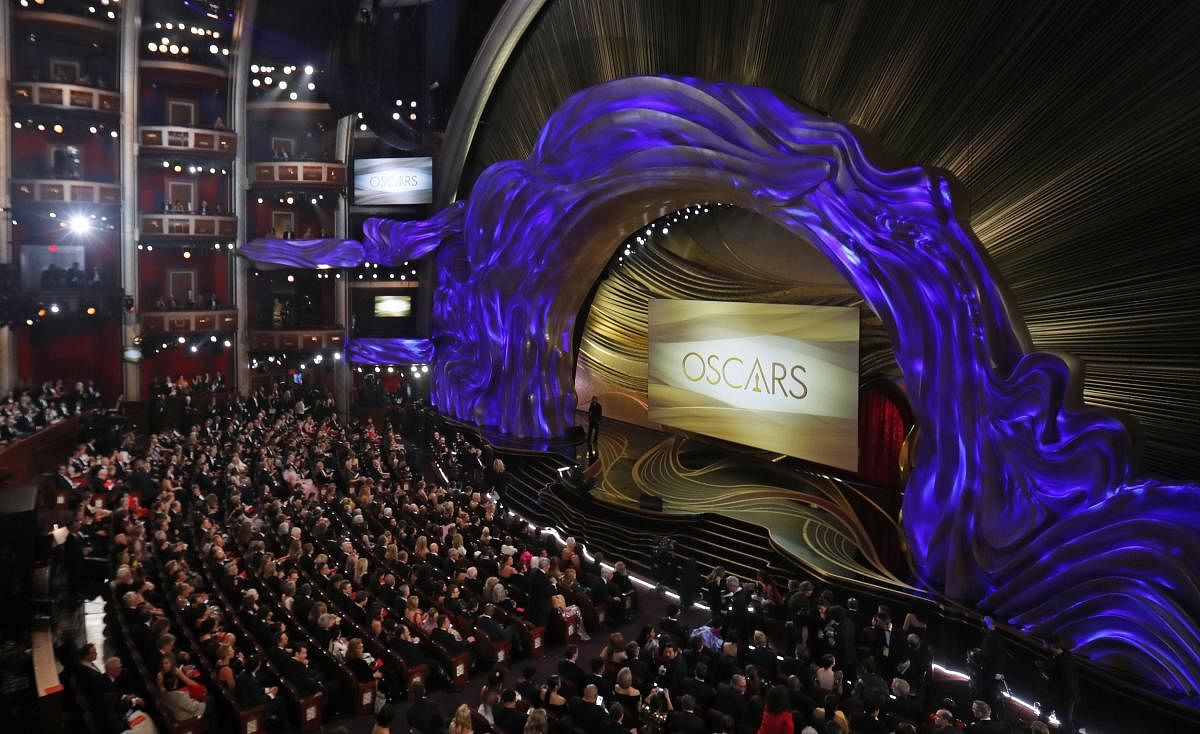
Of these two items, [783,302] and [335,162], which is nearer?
[783,302]

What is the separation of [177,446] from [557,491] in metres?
9.36

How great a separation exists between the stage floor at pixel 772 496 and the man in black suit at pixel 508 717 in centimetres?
605

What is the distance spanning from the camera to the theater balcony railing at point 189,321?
1093 inches

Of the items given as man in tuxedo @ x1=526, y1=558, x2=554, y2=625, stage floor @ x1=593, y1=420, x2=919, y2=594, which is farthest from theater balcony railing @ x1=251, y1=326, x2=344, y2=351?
man in tuxedo @ x1=526, y1=558, x2=554, y2=625

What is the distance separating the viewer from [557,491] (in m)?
18.0

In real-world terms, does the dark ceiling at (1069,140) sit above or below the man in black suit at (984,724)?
above

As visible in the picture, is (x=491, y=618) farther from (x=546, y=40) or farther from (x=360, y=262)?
(x=360, y=262)

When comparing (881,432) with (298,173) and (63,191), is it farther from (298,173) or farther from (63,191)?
(63,191)

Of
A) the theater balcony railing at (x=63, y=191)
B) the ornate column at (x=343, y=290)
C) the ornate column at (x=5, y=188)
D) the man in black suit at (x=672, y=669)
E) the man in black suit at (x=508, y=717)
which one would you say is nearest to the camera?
the man in black suit at (x=508, y=717)

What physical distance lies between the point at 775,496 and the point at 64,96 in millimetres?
24213

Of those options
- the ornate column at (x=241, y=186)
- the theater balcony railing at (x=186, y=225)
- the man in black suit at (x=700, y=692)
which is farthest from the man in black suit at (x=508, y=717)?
the theater balcony railing at (x=186, y=225)

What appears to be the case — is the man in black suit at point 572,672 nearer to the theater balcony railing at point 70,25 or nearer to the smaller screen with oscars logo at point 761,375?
the smaller screen with oscars logo at point 761,375

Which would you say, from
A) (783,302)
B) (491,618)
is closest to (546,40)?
(783,302)

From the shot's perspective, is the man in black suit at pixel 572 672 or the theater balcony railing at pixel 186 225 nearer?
the man in black suit at pixel 572 672
